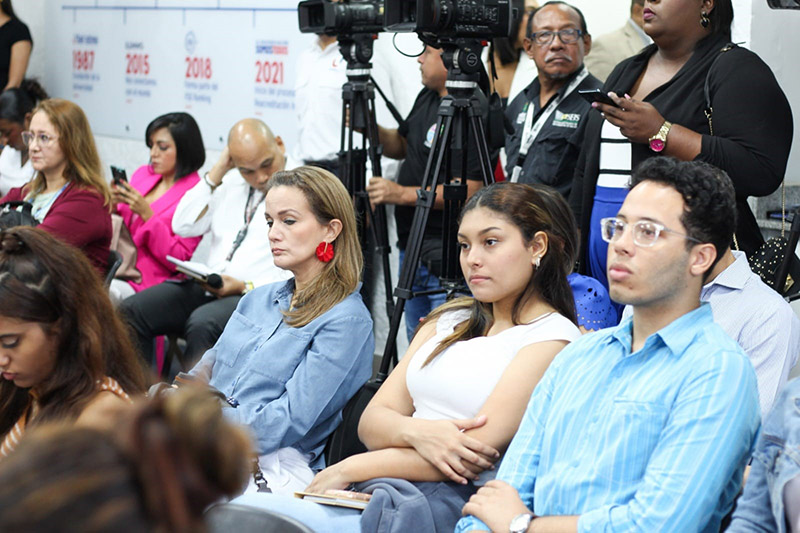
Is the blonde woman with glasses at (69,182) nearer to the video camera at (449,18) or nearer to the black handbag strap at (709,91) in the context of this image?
the video camera at (449,18)

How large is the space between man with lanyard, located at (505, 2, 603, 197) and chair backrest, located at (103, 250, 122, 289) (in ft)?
4.82

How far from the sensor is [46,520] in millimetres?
654

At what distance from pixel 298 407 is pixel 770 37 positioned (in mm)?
1801

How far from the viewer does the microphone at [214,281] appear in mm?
3465

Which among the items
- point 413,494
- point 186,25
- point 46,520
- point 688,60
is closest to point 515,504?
point 413,494

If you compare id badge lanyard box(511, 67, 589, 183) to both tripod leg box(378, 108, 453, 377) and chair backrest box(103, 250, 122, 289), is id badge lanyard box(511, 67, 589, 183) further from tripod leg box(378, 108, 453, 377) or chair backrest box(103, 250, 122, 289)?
chair backrest box(103, 250, 122, 289)

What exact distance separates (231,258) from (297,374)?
152cm

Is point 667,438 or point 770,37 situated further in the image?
point 770,37

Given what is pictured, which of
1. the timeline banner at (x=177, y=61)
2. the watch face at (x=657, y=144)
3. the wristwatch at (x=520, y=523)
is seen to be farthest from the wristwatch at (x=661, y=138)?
the timeline banner at (x=177, y=61)

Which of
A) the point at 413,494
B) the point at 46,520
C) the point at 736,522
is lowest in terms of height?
the point at 413,494

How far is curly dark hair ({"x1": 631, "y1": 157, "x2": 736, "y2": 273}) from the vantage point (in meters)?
1.61

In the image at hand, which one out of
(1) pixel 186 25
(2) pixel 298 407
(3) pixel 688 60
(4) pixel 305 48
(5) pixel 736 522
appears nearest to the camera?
(5) pixel 736 522

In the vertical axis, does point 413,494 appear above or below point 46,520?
below

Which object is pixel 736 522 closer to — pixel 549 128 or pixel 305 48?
pixel 549 128
